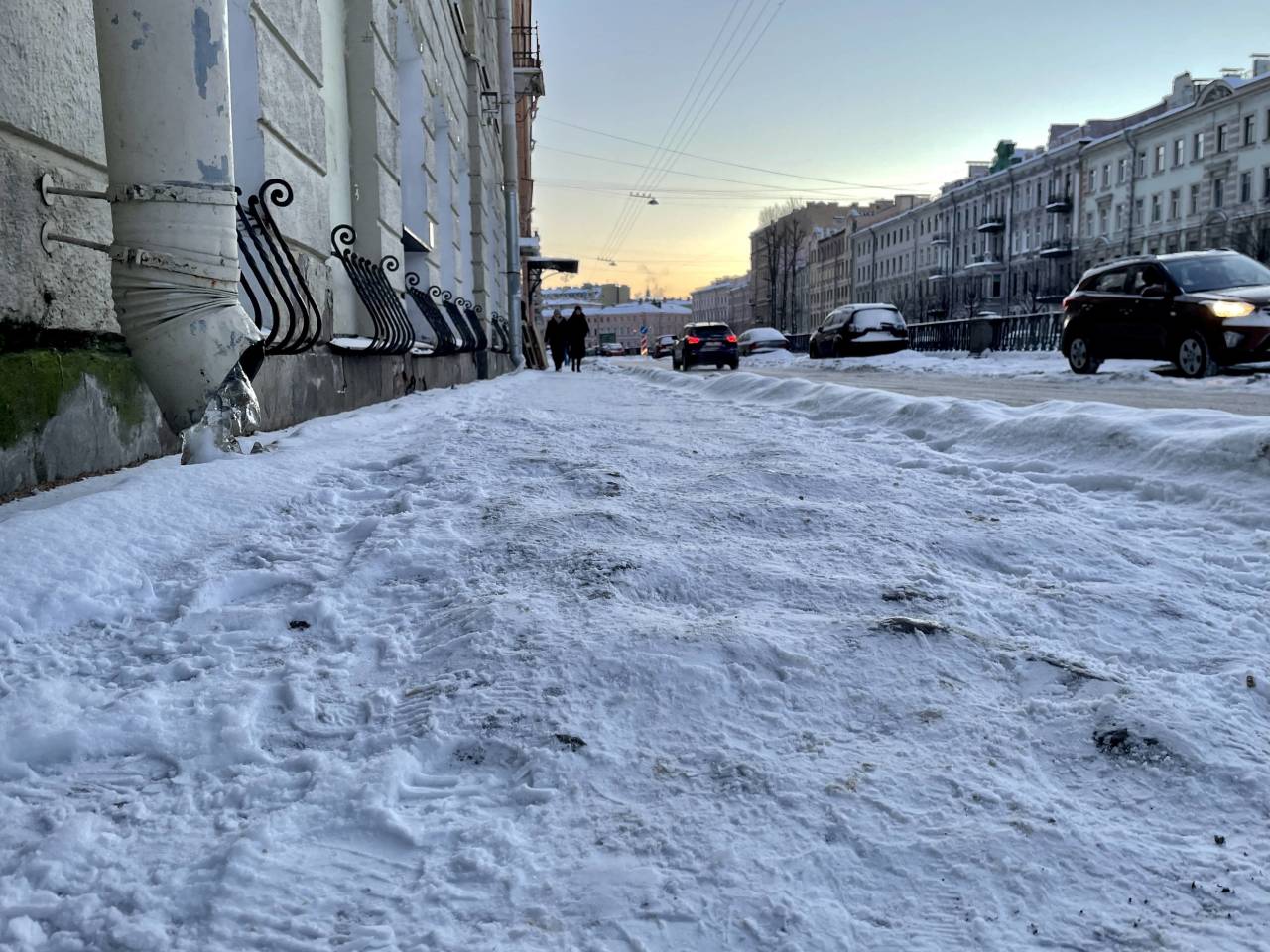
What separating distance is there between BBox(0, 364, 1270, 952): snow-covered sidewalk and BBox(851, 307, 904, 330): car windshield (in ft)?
69.5

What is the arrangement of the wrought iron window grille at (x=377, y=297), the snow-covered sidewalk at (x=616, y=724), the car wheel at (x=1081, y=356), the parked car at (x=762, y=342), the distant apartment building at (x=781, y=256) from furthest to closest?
the distant apartment building at (x=781, y=256) → the parked car at (x=762, y=342) → the car wheel at (x=1081, y=356) → the wrought iron window grille at (x=377, y=297) → the snow-covered sidewalk at (x=616, y=724)

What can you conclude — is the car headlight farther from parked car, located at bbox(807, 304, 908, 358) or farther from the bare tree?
the bare tree

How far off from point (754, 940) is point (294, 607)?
4.54 feet

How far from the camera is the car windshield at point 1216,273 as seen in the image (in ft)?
36.7

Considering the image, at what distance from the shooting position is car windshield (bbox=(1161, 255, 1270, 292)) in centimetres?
1118

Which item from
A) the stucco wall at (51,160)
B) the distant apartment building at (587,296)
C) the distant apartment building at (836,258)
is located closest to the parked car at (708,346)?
the stucco wall at (51,160)

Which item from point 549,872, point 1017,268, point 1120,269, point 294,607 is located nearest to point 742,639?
point 549,872

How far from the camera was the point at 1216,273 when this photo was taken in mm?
11352

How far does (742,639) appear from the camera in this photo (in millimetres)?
1862

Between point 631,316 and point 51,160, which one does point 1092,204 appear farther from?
point 631,316

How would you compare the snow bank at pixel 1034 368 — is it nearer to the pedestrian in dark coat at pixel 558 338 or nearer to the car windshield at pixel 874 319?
the car windshield at pixel 874 319

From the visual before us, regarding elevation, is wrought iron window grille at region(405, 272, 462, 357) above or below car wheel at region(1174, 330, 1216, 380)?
above

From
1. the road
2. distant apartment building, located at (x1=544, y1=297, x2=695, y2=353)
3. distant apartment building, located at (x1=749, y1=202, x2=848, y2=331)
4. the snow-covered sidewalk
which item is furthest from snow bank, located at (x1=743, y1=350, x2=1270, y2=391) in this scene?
distant apartment building, located at (x1=544, y1=297, x2=695, y2=353)

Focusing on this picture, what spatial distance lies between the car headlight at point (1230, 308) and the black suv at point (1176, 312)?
1 centimetres
